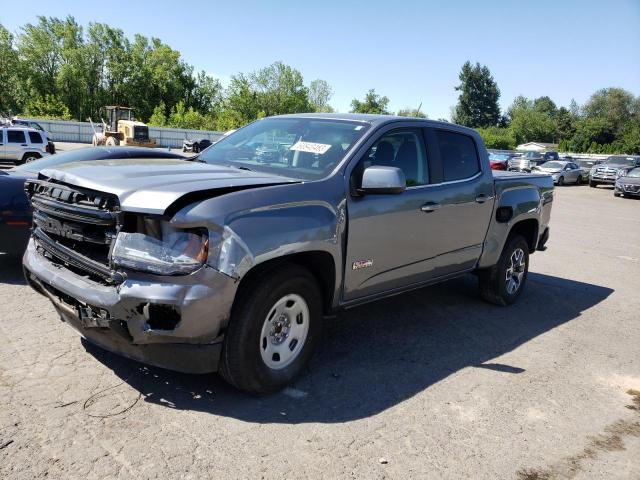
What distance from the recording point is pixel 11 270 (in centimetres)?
613

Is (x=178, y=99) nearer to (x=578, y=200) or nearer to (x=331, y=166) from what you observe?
(x=578, y=200)

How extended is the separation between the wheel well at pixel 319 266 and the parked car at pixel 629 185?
25.2m

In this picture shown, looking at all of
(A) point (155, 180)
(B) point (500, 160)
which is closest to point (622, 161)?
(B) point (500, 160)

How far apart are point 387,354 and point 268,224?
6.03 ft

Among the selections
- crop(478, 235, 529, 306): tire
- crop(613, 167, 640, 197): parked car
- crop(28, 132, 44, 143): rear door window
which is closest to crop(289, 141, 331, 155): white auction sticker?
crop(478, 235, 529, 306): tire

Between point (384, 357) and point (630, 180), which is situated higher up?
point (630, 180)

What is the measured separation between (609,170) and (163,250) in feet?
108

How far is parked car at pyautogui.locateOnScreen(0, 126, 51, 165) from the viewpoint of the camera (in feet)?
71.2

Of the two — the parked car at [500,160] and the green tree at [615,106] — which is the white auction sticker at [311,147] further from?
the green tree at [615,106]

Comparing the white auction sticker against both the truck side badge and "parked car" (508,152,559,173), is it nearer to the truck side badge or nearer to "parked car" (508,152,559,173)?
the truck side badge

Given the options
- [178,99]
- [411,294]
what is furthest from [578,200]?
[178,99]

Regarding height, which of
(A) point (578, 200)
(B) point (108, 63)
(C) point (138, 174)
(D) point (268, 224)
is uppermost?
(B) point (108, 63)

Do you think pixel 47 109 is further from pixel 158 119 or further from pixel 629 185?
pixel 629 185

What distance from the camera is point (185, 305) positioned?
2.96 m
